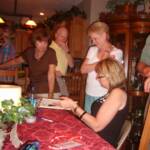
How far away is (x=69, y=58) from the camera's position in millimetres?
2959

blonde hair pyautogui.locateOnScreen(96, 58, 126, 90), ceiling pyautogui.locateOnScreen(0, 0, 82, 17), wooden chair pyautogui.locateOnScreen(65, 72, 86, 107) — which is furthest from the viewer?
ceiling pyautogui.locateOnScreen(0, 0, 82, 17)

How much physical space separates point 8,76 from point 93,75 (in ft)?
2.70

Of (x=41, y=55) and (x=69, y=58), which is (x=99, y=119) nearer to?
(x=41, y=55)

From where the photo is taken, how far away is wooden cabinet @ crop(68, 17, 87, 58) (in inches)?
232

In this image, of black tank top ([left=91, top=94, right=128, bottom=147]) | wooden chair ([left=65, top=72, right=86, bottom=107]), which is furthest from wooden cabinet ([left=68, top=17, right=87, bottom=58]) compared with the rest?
black tank top ([left=91, top=94, right=128, bottom=147])

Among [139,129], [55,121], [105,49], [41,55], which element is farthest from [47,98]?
[139,129]

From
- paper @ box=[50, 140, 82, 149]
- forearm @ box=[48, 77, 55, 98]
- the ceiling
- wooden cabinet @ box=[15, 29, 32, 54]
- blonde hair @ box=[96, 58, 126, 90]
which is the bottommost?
paper @ box=[50, 140, 82, 149]

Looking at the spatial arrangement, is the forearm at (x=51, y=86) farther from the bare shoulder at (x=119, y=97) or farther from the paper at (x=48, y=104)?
the bare shoulder at (x=119, y=97)

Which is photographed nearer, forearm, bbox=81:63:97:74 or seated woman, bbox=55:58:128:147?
seated woman, bbox=55:58:128:147

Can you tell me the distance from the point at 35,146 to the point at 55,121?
0.73 m

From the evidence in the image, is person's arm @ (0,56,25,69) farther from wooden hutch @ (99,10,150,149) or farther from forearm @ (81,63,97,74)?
wooden hutch @ (99,10,150,149)

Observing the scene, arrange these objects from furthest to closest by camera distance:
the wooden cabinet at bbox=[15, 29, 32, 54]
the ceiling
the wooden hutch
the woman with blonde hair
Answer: the wooden cabinet at bbox=[15, 29, 32, 54] → the ceiling → the wooden hutch → the woman with blonde hair

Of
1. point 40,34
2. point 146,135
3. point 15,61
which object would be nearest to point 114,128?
point 146,135

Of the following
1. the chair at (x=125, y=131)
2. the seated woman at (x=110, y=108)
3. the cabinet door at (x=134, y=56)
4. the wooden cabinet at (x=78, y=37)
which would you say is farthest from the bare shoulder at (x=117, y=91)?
the wooden cabinet at (x=78, y=37)
